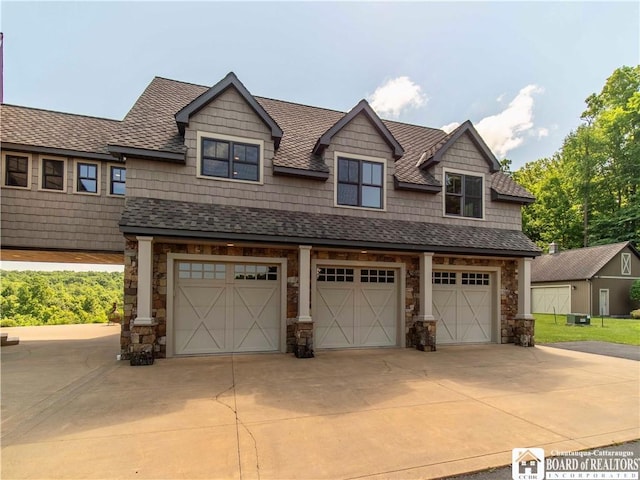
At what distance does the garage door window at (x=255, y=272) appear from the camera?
9.73 metres

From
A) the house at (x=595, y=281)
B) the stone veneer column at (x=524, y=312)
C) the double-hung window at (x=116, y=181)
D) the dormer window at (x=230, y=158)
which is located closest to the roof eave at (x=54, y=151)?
the double-hung window at (x=116, y=181)

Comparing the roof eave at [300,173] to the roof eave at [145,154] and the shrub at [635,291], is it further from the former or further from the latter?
the shrub at [635,291]

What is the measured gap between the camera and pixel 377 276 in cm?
1100

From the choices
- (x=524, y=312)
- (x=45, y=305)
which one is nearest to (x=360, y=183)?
(x=524, y=312)

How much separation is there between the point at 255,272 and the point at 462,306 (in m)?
7.04

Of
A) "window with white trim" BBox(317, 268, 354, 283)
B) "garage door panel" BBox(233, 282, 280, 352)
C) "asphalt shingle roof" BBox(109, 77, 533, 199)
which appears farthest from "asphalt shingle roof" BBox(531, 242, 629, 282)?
"garage door panel" BBox(233, 282, 280, 352)

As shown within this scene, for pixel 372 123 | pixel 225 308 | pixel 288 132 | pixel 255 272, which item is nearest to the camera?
pixel 225 308

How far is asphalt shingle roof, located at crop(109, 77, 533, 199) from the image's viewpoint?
945 cm

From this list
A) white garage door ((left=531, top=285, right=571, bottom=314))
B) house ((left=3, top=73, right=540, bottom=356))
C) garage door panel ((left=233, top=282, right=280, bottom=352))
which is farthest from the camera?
white garage door ((left=531, top=285, right=571, bottom=314))

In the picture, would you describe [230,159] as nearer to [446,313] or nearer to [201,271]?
[201,271]

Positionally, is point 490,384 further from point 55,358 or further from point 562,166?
point 562,166

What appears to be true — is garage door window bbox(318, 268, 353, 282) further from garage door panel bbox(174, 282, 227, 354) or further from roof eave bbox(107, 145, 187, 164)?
roof eave bbox(107, 145, 187, 164)

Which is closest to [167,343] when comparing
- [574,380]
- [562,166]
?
[574,380]

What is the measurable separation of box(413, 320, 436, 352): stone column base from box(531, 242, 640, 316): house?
20.7m
